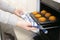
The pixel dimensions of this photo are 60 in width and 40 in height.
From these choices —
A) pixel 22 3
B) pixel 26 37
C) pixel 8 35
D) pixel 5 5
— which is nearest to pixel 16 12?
pixel 5 5

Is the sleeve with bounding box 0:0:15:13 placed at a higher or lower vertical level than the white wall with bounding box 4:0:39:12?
lower

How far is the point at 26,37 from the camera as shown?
893 mm

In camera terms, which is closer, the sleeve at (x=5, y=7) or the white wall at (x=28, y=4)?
the sleeve at (x=5, y=7)

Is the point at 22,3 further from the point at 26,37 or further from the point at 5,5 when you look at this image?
the point at 26,37

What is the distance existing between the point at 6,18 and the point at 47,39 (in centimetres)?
31

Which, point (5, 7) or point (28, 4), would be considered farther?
point (28, 4)

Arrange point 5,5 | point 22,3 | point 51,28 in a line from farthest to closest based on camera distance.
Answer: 1. point 22,3
2. point 5,5
3. point 51,28

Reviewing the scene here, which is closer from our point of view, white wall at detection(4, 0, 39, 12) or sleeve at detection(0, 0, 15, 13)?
sleeve at detection(0, 0, 15, 13)

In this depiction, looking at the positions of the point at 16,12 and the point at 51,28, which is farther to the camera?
the point at 16,12

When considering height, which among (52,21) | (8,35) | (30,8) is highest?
(30,8)

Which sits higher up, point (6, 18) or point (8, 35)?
point (6, 18)

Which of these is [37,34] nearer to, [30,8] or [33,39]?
[33,39]

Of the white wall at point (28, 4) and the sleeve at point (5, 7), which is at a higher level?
the white wall at point (28, 4)

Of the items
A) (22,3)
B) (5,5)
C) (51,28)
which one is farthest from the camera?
(22,3)
